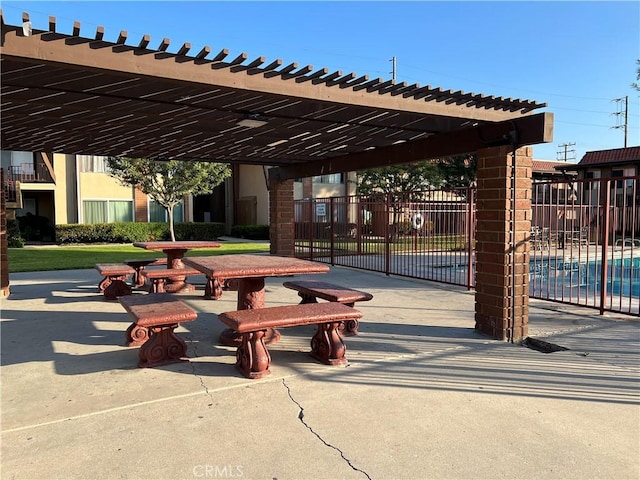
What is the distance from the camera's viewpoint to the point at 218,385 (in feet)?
12.8

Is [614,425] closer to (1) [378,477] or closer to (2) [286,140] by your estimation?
(1) [378,477]

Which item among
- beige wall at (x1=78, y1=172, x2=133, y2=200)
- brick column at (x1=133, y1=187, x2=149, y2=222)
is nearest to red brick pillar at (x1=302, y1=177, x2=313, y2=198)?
brick column at (x1=133, y1=187, x2=149, y2=222)

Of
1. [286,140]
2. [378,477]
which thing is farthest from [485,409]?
[286,140]

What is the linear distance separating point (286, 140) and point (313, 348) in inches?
165

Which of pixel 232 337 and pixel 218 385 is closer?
Answer: pixel 218 385

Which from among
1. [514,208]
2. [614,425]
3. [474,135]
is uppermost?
[474,135]

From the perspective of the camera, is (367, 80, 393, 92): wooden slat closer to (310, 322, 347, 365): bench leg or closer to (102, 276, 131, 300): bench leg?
(310, 322, 347, 365): bench leg

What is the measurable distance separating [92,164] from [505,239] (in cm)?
2382

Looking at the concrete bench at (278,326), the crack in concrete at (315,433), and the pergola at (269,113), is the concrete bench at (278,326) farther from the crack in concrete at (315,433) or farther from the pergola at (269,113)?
the pergola at (269,113)

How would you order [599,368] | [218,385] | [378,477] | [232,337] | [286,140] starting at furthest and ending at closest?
[286,140] → [232,337] → [599,368] → [218,385] → [378,477]

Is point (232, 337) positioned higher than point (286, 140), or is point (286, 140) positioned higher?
point (286, 140)

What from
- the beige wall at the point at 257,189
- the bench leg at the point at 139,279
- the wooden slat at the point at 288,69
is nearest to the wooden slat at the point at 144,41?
the wooden slat at the point at 288,69

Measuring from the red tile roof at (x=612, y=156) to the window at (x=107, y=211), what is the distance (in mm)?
28451

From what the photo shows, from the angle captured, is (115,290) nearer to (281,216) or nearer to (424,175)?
(281,216)
